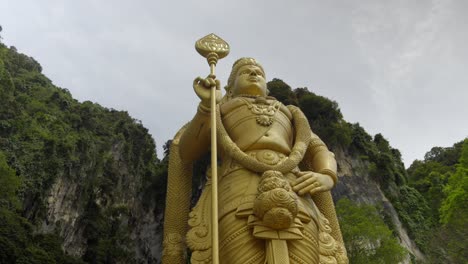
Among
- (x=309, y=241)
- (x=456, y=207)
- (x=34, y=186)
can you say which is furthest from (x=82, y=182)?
(x=309, y=241)

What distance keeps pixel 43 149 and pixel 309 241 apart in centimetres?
1802

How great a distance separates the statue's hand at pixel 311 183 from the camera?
3.68m

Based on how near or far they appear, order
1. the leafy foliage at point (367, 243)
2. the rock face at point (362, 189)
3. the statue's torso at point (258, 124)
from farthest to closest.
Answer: the rock face at point (362, 189)
the leafy foliage at point (367, 243)
the statue's torso at point (258, 124)

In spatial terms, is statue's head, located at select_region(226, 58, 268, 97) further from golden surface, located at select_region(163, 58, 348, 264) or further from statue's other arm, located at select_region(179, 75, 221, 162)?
statue's other arm, located at select_region(179, 75, 221, 162)

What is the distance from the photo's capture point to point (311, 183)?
3727 millimetres

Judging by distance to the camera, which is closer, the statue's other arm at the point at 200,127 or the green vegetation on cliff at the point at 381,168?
the statue's other arm at the point at 200,127

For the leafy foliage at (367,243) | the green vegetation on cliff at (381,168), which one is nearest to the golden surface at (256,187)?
the leafy foliage at (367,243)

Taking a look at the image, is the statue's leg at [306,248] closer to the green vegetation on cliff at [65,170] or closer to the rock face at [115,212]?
the green vegetation on cliff at [65,170]

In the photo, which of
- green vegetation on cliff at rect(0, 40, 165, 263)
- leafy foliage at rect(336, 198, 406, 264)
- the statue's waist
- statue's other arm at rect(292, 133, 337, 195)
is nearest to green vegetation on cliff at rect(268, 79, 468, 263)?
leafy foliage at rect(336, 198, 406, 264)

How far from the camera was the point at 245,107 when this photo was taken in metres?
4.27

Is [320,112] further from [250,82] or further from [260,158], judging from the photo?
[260,158]

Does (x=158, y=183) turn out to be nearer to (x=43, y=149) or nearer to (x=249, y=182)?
(x=43, y=149)

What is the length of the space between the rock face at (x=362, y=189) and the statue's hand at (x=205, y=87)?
572 inches

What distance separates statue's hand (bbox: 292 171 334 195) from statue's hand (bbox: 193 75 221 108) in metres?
0.94
